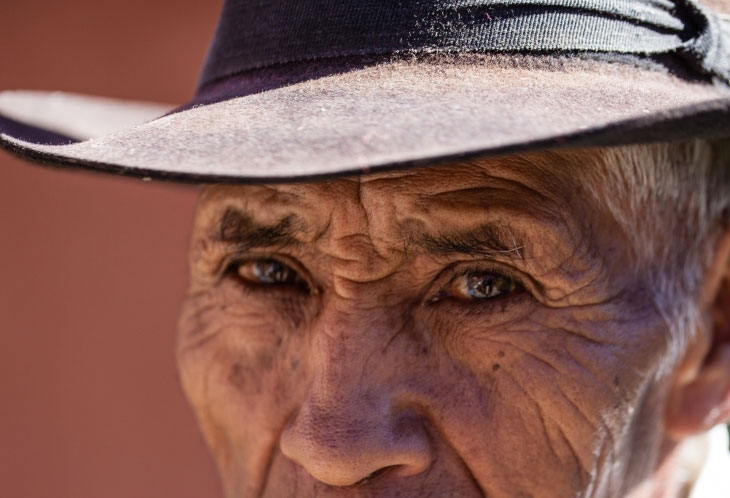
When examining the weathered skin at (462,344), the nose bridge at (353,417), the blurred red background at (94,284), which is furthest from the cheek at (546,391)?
the blurred red background at (94,284)

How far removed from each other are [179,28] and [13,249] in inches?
49.7

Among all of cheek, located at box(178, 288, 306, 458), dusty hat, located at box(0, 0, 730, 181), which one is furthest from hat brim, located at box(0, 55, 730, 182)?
cheek, located at box(178, 288, 306, 458)

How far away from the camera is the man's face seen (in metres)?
1.53

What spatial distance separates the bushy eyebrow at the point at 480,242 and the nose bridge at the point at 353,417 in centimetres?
18

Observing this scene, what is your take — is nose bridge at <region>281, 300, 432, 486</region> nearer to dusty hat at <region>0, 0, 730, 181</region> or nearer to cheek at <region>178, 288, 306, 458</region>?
cheek at <region>178, 288, 306, 458</region>

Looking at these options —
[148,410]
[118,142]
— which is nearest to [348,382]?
[118,142]

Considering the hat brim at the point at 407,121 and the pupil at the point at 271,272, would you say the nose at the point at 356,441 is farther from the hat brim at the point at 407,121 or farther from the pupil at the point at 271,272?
the hat brim at the point at 407,121

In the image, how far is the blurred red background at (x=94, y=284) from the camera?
12.6ft

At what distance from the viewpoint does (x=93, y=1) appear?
3.86m

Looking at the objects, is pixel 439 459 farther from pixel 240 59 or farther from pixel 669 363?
pixel 240 59

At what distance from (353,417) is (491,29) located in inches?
27.7

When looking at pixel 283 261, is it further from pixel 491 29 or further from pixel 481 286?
pixel 491 29

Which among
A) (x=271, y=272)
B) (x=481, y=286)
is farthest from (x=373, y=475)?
(x=271, y=272)

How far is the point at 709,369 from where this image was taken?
1.88 metres
